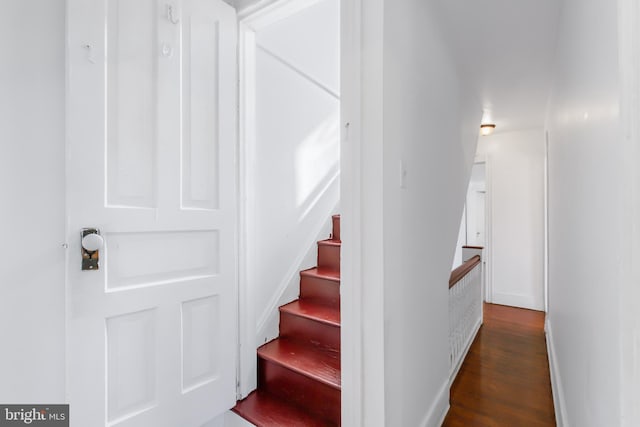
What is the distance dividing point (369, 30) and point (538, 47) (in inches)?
61.1

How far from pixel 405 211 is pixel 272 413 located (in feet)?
4.14

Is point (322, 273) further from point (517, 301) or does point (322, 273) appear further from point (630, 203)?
point (517, 301)

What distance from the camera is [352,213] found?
3.68 ft

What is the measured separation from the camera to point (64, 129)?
1120 millimetres

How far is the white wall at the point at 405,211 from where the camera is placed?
Answer: 1085 mm

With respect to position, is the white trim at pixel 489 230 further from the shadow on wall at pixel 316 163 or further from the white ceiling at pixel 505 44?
the shadow on wall at pixel 316 163

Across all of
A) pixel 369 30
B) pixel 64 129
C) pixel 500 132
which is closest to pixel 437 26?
pixel 369 30

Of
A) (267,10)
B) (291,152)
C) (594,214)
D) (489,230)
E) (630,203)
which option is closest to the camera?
(630,203)

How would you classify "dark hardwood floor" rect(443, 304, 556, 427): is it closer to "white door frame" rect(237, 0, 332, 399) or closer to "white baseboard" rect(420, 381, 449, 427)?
"white baseboard" rect(420, 381, 449, 427)

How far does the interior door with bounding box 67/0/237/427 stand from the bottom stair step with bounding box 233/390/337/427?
11 centimetres

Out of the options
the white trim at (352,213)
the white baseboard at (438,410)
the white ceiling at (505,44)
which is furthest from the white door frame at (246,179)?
the white baseboard at (438,410)

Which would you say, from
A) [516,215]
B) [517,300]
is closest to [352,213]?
[516,215]

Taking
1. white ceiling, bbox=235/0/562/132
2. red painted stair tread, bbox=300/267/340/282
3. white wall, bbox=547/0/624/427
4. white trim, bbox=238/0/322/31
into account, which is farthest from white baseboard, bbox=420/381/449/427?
white trim, bbox=238/0/322/31

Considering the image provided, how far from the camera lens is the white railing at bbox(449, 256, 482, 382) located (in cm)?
220
